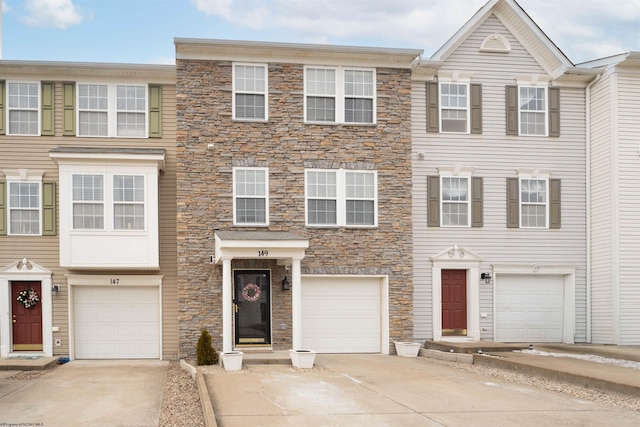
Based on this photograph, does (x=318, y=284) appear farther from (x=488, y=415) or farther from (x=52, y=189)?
(x=488, y=415)

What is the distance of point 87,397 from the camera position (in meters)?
13.8

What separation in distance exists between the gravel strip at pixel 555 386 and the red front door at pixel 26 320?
1039 centimetres

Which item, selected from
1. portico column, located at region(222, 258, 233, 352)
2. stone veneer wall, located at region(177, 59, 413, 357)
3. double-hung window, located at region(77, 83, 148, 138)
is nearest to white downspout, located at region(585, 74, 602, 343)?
stone veneer wall, located at region(177, 59, 413, 357)

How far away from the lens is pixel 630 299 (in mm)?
20172

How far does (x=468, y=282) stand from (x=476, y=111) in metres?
4.68

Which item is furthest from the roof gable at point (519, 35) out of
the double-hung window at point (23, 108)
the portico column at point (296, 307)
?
the double-hung window at point (23, 108)

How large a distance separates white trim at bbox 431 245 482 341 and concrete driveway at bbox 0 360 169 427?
7225mm

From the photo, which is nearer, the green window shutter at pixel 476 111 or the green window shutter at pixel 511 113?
the green window shutter at pixel 476 111

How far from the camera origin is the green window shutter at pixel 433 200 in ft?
67.5

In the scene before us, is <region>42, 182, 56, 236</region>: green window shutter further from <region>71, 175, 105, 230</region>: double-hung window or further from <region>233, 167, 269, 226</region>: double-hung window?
<region>233, 167, 269, 226</region>: double-hung window

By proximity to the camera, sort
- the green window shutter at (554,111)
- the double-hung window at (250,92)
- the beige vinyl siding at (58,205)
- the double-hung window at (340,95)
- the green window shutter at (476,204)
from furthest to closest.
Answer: the green window shutter at (554,111), the green window shutter at (476,204), the beige vinyl siding at (58,205), the double-hung window at (340,95), the double-hung window at (250,92)

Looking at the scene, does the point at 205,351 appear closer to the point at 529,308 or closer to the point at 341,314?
the point at 341,314

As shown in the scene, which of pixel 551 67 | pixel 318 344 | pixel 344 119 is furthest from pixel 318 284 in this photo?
pixel 551 67

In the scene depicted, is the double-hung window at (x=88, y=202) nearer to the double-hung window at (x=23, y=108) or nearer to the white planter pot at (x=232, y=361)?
the double-hung window at (x=23, y=108)
